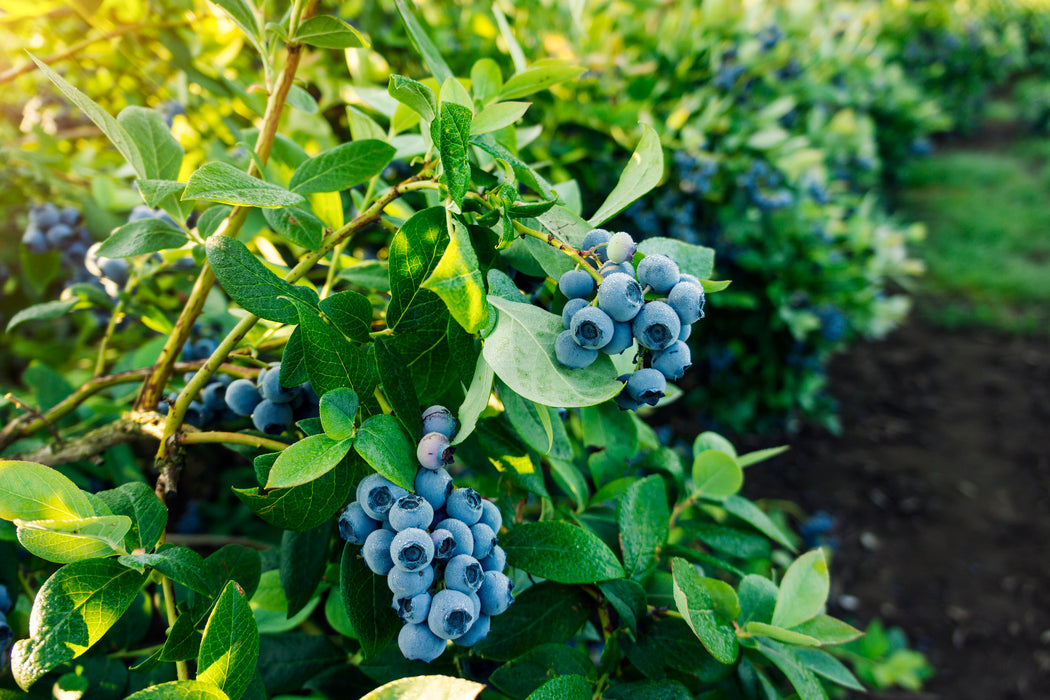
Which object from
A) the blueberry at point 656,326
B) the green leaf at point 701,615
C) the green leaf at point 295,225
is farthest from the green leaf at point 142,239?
the green leaf at point 701,615

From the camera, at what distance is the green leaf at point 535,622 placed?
77cm

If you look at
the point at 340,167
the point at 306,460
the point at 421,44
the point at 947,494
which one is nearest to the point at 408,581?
the point at 306,460

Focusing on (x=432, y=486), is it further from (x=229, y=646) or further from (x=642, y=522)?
(x=642, y=522)

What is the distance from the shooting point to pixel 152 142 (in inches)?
31.2

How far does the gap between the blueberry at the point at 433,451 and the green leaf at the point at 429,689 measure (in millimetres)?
181

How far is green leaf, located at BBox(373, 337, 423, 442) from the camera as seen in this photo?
0.63 metres

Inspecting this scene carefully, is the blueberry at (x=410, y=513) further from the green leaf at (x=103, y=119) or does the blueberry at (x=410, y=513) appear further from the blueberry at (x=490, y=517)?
the green leaf at (x=103, y=119)

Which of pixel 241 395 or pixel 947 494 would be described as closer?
pixel 241 395

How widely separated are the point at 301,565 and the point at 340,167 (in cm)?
47

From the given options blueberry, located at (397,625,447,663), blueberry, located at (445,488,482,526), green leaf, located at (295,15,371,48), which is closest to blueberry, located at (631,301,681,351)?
blueberry, located at (445,488,482,526)

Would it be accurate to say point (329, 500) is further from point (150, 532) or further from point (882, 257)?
point (882, 257)

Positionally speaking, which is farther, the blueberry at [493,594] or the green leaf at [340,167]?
the green leaf at [340,167]

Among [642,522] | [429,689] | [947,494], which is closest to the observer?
[429,689]

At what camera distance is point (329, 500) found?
0.64 metres
